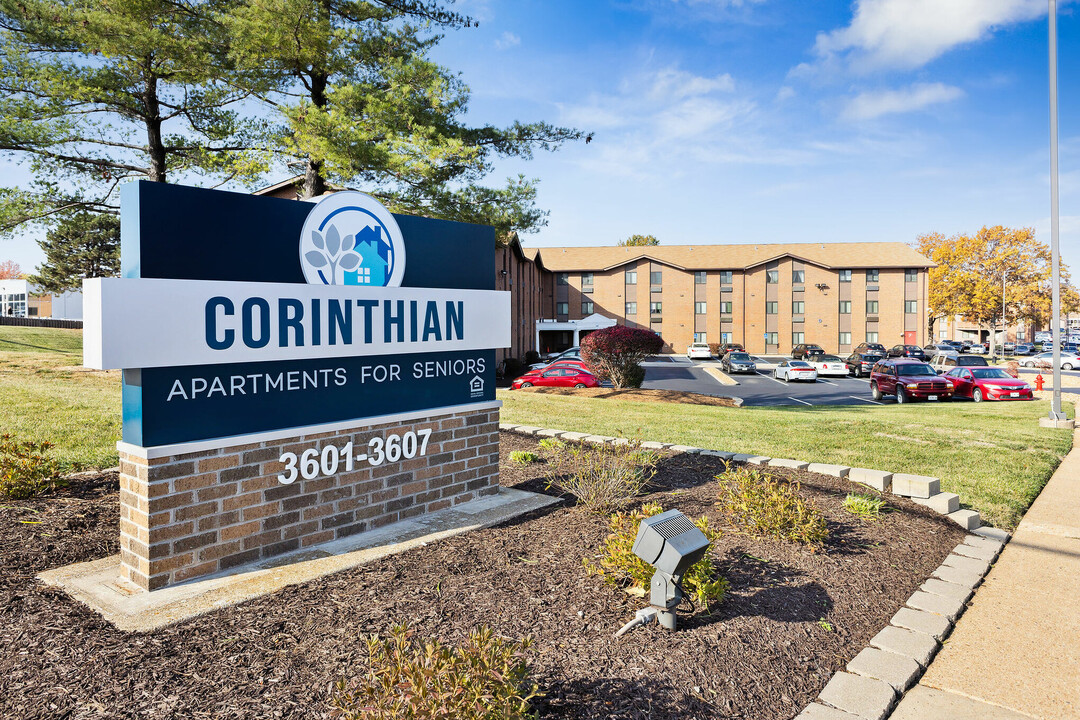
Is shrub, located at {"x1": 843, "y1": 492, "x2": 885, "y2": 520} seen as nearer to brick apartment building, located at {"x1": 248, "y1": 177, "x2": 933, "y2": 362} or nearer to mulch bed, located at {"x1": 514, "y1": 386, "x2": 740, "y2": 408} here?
mulch bed, located at {"x1": 514, "y1": 386, "x2": 740, "y2": 408}

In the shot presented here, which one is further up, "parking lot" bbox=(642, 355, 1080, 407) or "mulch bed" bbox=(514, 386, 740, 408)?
"mulch bed" bbox=(514, 386, 740, 408)

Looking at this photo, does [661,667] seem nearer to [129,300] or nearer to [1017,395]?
[129,300]

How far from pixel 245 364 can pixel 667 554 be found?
3.41 metres

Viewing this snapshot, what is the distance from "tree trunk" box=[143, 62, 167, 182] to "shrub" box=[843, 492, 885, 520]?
16.3 meters

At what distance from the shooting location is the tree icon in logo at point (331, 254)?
18.4 feet

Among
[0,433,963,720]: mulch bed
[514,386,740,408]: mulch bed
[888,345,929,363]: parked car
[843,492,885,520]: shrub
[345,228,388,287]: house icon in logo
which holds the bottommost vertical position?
[0,433,963,720]: mulch bed

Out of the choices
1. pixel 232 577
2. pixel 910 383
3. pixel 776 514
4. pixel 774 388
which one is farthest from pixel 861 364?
pixel 232 577

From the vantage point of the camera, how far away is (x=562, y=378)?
22.8m

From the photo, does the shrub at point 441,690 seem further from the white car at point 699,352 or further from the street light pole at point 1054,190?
the white car at point 699,352

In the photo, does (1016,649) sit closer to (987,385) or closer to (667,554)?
(667,554)

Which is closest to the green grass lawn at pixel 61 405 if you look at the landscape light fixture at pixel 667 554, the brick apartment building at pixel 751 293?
the landscape light fixture at pixel 667 554

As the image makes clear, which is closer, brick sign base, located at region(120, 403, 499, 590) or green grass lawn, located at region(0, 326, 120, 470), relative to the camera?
brick sign base, located at region(120, 403, 499, 590)

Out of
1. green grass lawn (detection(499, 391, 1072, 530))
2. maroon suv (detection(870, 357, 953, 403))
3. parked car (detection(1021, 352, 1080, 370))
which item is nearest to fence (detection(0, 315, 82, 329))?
green grass lawn (detection(499, 391, 1072, 530))

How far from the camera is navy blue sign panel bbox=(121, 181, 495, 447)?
180 inches
